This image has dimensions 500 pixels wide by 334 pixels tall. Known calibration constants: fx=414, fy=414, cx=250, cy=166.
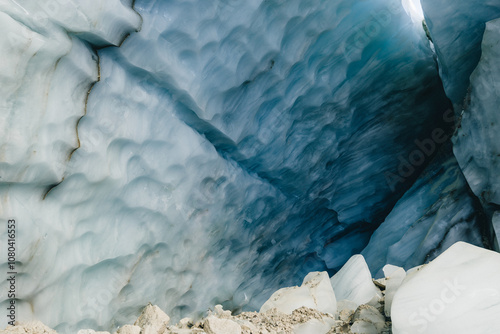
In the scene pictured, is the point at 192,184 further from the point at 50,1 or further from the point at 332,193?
the point at 332,193

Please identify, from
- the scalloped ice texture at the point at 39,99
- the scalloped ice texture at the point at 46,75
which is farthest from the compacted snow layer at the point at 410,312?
the scalloped ice texture at the point at 46,75

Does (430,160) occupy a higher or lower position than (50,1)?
higher

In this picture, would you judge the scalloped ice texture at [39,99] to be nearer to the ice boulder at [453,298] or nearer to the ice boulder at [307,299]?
the ice boulder at [307,299]

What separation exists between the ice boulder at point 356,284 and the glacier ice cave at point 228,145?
563mm

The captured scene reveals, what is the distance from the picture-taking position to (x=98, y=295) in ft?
6.67

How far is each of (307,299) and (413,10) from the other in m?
2.38

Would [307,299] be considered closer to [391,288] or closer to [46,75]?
[391,288]

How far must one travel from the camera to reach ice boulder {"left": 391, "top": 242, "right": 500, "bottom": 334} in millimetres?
1221

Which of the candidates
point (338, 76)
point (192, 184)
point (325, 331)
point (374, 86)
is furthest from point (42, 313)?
point (374, 86)

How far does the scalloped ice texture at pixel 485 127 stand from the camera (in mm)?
2331

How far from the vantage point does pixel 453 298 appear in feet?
4.25

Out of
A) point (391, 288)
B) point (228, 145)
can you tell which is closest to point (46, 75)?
point (228, 145)

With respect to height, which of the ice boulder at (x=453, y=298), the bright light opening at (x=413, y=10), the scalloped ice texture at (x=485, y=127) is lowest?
the ice boulder at (x=453, y=298)

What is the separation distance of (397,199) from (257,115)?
5.43ft
